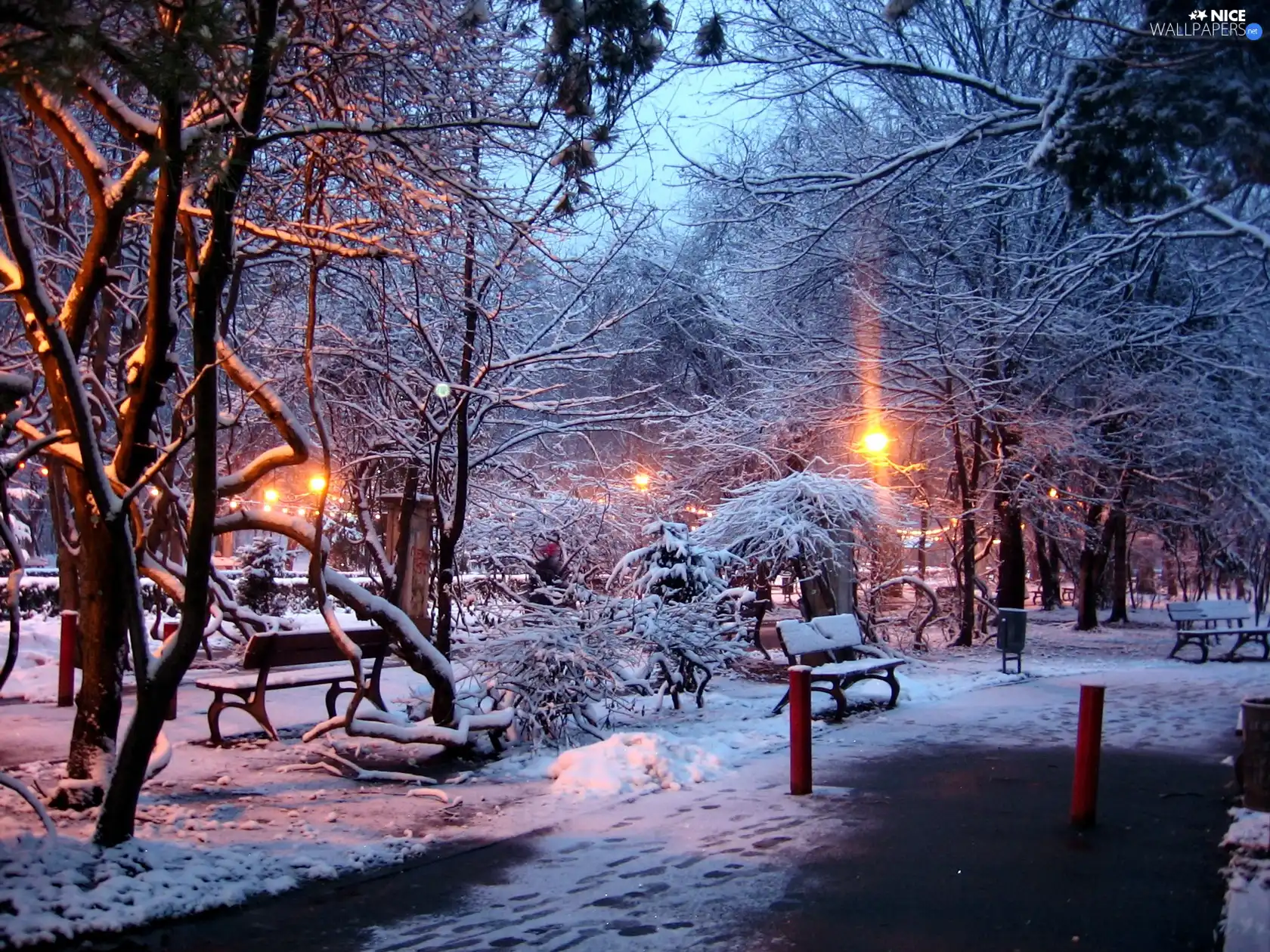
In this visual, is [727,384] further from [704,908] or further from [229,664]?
[704,908]

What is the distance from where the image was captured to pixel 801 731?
789cm

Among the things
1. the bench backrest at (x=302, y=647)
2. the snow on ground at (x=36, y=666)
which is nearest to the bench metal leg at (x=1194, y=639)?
the bench backrest at (x=302, y=647)

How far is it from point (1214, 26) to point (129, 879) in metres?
8.13

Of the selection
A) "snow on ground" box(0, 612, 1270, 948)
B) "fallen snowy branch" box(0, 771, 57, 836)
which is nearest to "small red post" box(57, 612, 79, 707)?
"snow on ground" box(0, 612, 1270, 948)

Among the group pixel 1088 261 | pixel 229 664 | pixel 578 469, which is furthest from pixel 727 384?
pixel 1088 261

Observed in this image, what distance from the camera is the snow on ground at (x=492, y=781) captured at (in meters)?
5.77

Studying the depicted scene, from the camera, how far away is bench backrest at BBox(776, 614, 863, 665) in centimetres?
1198

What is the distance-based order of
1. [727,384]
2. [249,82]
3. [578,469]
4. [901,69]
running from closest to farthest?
[249,82] → [901,69] → [578,469] → [727,384]

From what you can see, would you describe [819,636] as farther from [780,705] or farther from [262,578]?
[262,578]

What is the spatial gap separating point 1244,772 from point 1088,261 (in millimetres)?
5620

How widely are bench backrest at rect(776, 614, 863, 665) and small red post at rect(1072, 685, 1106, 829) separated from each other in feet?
15.2

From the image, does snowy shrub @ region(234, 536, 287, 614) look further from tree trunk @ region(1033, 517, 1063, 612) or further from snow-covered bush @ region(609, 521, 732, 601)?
tree trunk @ region(1033, 517, 1063, 612)

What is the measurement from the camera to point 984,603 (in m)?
21.9

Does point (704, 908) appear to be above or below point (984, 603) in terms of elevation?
below
